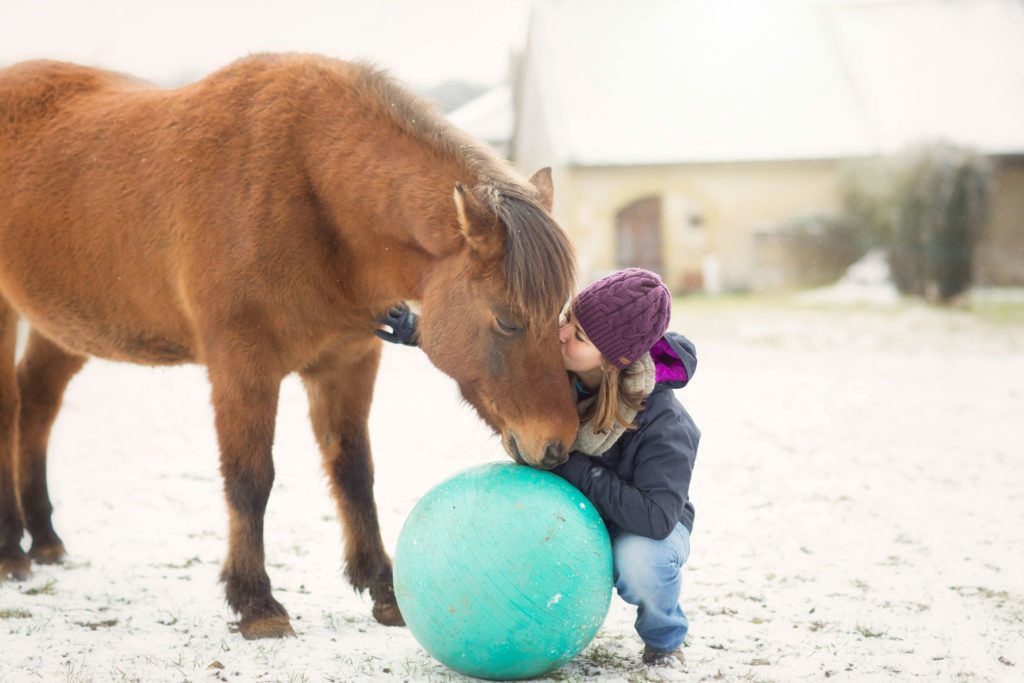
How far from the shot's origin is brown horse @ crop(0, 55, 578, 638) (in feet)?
11.3

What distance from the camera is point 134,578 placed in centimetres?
495

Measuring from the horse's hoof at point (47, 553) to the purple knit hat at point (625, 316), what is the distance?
130 inches

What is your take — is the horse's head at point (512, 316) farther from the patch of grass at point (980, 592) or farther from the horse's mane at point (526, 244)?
the patch of grass at point (980, 592)

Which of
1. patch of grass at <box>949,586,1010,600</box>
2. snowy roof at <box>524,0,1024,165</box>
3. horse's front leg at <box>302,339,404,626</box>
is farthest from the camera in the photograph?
snowy roof at <box>524,0,1024,165</box>

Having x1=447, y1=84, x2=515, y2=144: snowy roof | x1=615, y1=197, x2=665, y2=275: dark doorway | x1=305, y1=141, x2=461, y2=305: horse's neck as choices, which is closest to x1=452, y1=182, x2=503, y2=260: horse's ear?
x1=305, y1=141, x2=461, y2=305: horse's neck

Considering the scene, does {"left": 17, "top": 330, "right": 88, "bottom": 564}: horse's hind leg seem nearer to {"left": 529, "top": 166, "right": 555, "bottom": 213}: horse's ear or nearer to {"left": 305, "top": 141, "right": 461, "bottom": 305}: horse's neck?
{"left": 305, "top": 141, "right": 461, "bottom": 305}: horse's neck

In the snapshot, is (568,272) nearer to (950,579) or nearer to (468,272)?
(468,272)

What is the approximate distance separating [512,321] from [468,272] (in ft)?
0.85

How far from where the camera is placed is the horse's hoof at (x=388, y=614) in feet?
14.2

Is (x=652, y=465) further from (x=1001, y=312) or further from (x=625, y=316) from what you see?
(x=1001, y=312)

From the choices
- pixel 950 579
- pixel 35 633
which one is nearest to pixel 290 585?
pixel 35 633

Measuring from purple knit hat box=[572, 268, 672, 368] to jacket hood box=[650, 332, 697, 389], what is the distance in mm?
208

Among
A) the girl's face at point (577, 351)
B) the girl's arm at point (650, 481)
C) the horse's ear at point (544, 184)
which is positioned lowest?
the girl's arm at point (650, 481)

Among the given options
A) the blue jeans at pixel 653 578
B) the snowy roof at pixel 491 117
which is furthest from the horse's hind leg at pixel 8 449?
the snowy roof at pixel 491 117
